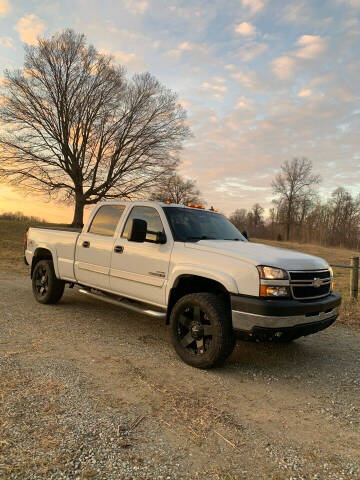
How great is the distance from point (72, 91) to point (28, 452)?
26517mm

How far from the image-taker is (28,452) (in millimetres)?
2352

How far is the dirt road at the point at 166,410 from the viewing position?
2.36 m

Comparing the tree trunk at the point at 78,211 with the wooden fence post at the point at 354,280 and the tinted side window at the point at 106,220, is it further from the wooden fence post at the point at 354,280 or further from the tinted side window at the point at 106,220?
the wooden fence post at the point at 354,280

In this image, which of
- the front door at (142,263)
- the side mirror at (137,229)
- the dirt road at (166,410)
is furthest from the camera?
the front door at (142,263)

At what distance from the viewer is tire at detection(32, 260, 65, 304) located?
661 cm

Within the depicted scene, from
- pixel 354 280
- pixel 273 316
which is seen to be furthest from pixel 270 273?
pixel 354 280

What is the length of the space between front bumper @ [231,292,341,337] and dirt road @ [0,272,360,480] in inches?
24.4

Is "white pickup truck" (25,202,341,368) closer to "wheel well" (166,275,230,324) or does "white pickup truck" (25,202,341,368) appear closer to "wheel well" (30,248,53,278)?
"wheel well" (166,275,230,324)

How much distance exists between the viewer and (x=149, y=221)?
16.7 feet

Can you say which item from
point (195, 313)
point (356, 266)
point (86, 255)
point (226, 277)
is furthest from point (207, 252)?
point (356, 266)

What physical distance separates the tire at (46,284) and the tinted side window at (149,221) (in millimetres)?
2184

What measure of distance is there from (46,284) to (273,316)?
4829mm

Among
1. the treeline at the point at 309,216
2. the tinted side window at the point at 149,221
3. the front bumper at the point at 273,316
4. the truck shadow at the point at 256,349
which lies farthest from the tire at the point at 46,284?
the treeline at the point at 309,216

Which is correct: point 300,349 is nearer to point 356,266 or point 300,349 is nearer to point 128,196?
point 356,266
